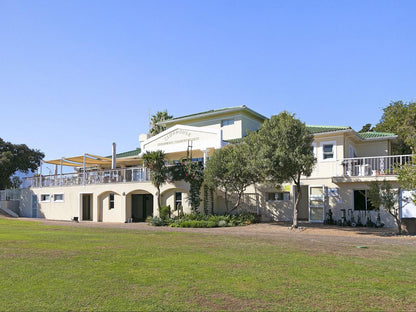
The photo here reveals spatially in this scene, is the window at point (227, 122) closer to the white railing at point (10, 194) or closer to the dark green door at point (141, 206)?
the dark green door at point (141, 206)

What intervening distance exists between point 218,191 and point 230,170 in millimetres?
5172

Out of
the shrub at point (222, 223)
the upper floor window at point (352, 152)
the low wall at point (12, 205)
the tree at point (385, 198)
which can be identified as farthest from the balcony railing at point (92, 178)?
the tree at point (385, 198)

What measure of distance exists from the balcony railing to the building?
78 millimetres

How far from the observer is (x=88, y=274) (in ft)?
26.4

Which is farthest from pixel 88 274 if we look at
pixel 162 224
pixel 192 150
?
pixel 192 150

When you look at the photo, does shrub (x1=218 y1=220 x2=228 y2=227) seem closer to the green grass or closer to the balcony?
the balcony

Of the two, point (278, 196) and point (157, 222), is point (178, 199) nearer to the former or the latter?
point (157, 222)

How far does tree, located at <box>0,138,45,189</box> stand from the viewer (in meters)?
43.4

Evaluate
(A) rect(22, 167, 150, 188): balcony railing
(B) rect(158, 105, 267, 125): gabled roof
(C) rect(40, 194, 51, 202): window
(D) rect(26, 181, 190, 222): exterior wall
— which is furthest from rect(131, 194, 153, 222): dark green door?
(C) rect(40, 194, 51, 202): window

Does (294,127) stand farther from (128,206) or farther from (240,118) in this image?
(128,206)

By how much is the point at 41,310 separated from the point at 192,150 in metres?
23.5

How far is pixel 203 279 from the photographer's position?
25.6 ft

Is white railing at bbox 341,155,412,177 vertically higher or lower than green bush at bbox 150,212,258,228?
higher

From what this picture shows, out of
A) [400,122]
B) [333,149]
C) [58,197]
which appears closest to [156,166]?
[333,149]
